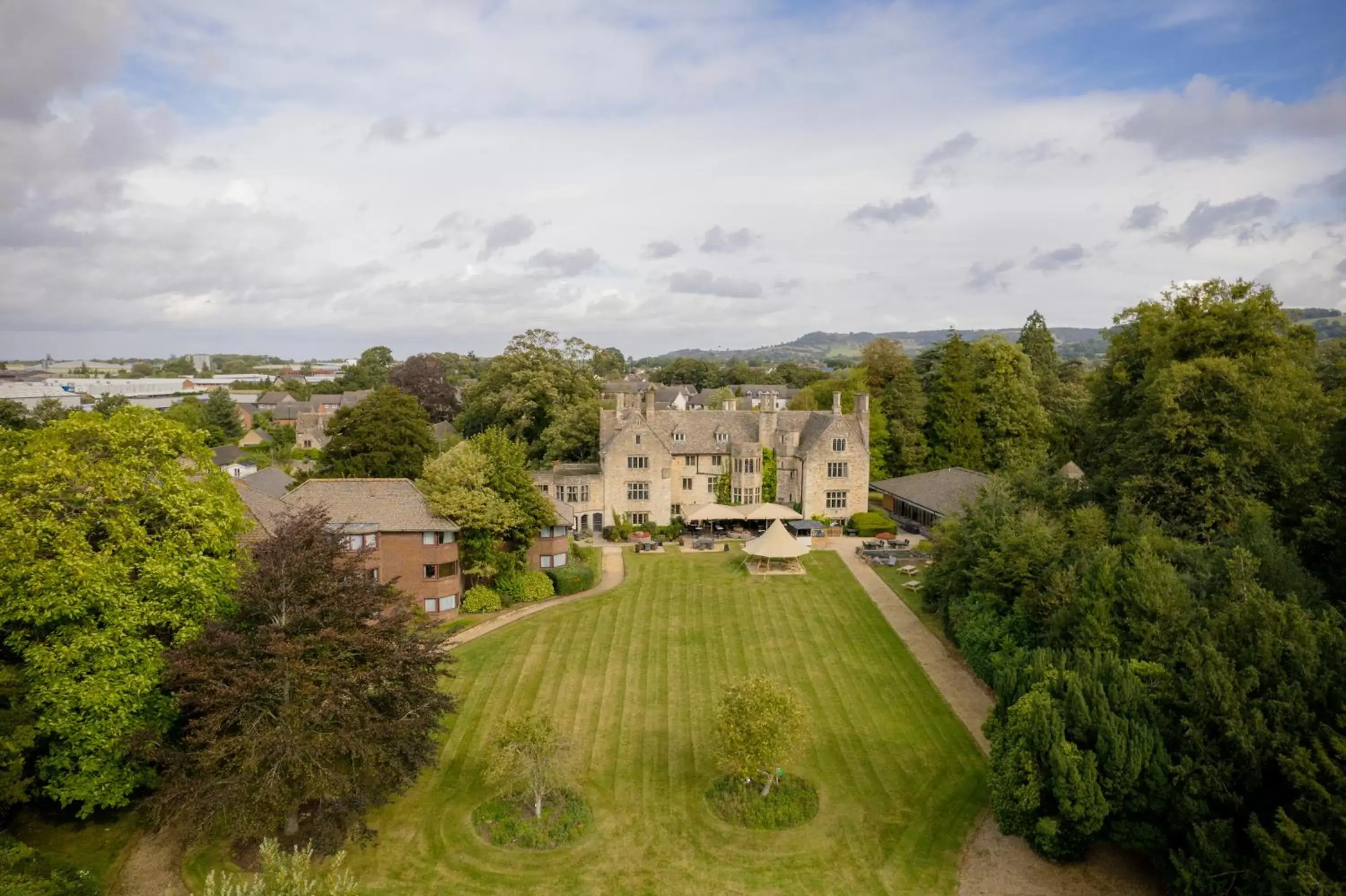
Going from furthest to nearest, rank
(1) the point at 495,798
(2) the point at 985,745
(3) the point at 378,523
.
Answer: (3) the point at 378,523
(2) the point at 985,745
(1) the point at 495,798

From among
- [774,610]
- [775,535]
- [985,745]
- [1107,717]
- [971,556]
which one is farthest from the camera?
[775,535]

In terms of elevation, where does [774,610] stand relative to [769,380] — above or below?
below

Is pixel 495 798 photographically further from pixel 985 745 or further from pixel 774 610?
pixel 774 610

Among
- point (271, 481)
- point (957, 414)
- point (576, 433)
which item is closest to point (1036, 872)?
point (957, 414)

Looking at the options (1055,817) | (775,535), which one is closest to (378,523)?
(775,535)

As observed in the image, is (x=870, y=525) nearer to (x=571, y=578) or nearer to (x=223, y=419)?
(x=571, y=578)

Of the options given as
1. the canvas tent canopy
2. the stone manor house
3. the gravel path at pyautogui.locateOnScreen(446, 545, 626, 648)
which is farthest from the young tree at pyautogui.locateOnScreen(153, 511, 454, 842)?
the stone manor house
